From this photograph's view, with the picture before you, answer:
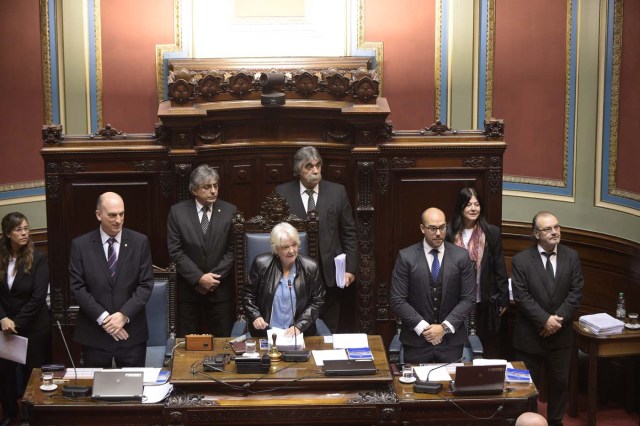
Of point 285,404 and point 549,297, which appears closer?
point 285,404

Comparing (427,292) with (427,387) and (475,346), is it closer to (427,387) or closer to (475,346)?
(475,346)

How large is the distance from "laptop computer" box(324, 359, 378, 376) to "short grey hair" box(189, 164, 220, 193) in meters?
1.72

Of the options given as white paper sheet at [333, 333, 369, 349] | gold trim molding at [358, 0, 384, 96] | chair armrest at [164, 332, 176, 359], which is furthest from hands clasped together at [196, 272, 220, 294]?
gold trim molding at [358, 0, 384, 96]

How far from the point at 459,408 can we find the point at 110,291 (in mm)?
2142

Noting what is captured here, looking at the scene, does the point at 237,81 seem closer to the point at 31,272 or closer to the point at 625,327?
the point at 31,272

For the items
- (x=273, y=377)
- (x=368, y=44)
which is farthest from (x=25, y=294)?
(x=368, y=44)

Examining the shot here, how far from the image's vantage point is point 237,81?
24.2 ft

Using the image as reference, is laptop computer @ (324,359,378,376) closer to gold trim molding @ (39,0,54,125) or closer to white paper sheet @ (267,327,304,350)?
white paper sheet @ (267,327,304,350)

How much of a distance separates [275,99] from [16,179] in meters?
2.65

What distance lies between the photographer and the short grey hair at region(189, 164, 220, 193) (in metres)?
6.68

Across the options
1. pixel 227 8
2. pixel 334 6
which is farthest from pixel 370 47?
pixel 227 8

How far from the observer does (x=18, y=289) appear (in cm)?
664

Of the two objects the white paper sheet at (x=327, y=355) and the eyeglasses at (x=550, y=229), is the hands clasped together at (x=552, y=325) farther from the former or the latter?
the white paper sheet at (x=327, y=355)

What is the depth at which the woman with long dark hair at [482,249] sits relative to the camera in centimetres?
672
